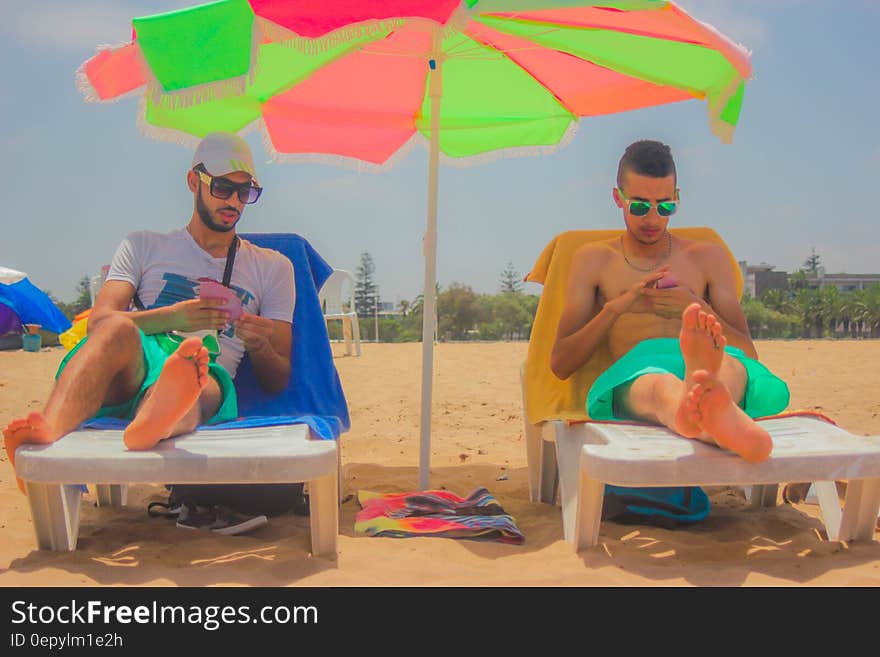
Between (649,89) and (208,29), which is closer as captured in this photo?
(208,29)

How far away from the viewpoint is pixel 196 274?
360 centimetres

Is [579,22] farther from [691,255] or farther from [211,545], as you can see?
[211,545]

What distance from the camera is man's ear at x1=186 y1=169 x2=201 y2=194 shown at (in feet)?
11.8

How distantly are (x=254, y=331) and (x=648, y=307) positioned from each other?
68.6 inches

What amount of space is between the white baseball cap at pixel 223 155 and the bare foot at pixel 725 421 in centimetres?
215

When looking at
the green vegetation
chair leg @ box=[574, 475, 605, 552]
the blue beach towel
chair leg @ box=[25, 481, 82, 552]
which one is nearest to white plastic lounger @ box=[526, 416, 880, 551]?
chair leg @ box=[574, 475, 605, 552]

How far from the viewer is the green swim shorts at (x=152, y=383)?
3.01 metres

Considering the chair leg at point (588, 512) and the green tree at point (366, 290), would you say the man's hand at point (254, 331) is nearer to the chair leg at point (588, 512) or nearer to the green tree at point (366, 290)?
the chair leg at point (588, 512)

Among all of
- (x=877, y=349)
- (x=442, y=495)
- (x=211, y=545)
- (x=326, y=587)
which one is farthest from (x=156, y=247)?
(x=877, y=349)

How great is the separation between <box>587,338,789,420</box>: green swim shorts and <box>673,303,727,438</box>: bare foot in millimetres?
452

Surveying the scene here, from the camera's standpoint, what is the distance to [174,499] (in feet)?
11.4

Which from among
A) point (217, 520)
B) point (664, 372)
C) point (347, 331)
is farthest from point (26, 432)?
point (347, 331)

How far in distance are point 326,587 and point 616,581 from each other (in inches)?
32.9

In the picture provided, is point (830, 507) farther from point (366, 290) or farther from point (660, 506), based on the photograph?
point (366, 290)
